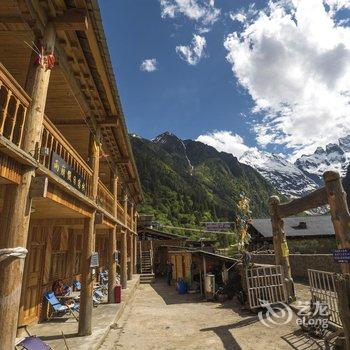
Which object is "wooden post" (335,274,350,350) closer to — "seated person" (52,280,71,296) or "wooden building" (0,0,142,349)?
"wooden building" (0,0,142,349)

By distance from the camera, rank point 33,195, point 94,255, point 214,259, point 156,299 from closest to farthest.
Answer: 1. point 33,195
2. point 94,255
3. point 156,299
4. point 214,259

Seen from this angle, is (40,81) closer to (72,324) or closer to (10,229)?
(10,229)

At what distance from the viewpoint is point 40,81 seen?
218 inches

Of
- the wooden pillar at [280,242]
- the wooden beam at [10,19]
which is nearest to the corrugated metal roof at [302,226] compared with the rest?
the wooden pillar at [280,242]

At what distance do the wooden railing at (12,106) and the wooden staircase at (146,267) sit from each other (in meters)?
23.3

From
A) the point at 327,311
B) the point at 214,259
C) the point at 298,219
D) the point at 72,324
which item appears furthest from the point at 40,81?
the point at 298,219

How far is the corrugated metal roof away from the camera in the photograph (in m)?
35.3

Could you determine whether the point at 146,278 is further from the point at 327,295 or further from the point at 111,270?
the point at 327,295

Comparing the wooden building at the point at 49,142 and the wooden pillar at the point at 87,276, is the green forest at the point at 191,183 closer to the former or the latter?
the wooden building at the point at 49,142

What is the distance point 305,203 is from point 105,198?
7.58 m

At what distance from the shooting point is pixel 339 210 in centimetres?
820

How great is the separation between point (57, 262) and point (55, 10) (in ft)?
32.2

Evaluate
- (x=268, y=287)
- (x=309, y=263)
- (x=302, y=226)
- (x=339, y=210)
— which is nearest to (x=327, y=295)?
(x=339, y=210)

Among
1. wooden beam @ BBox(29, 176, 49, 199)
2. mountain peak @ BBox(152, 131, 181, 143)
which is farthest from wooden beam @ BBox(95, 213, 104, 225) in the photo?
mountain peak @ BBox(152, 131, 181, 143)
